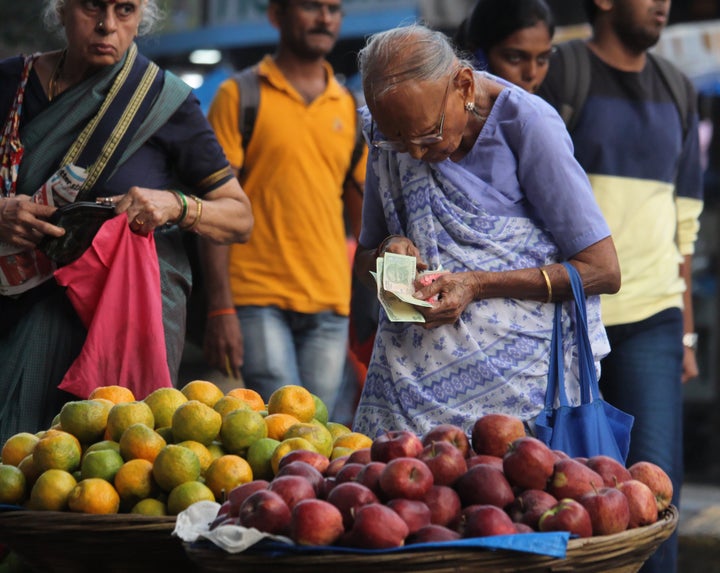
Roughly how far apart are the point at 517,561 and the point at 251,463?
73 cm

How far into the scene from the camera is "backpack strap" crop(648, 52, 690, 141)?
175 inches

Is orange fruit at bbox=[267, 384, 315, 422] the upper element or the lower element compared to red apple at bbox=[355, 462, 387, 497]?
lower

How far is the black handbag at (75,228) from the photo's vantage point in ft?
11.5

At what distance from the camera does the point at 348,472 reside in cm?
225

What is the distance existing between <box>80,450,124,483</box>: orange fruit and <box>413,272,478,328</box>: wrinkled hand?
0.81 m

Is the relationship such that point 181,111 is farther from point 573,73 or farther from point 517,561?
point 517,561

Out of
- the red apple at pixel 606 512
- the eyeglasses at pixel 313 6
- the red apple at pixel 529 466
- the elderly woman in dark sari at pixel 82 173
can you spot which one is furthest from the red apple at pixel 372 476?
the eyeglasses at pixel 313 6

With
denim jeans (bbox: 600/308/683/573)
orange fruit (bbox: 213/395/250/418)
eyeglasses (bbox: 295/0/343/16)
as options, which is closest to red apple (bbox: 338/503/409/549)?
orange fruit (bbox: 213/395/250/418)

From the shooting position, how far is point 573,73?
169 inches

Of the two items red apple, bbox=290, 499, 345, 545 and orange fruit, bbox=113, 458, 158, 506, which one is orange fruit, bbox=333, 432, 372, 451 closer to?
orange fruit, bbox=113, 458, 158, 506

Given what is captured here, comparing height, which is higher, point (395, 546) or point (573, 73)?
point (573, 73)

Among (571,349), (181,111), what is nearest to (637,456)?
(571,349)

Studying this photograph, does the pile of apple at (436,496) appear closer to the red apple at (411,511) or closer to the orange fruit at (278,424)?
the red apple at (411,511)

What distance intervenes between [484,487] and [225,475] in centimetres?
59
